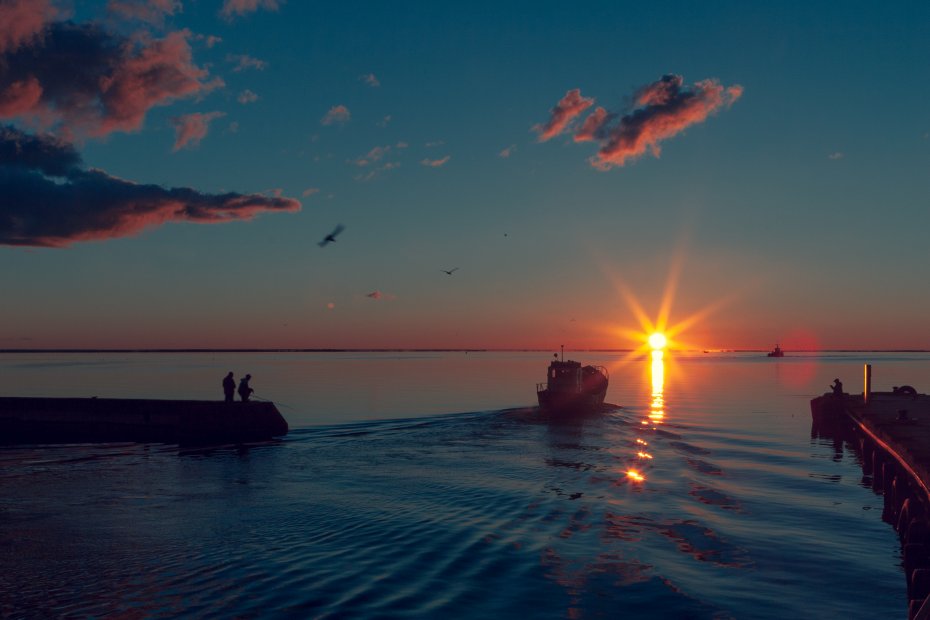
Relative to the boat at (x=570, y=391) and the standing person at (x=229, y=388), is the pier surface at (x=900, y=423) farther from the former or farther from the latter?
the standing person at (x=229, y=388)

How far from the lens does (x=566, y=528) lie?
2006cm

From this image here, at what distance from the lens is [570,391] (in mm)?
60500

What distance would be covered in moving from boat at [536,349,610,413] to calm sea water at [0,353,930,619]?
65.9ft

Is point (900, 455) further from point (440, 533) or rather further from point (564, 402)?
point (564, 402)

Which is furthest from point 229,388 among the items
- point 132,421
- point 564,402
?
point 564,402

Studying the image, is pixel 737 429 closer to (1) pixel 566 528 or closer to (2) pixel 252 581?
(1) pixel 566 528

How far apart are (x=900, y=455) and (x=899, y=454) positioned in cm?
26

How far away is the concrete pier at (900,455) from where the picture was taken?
15820 mm

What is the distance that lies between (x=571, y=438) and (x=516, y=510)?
21944 mm

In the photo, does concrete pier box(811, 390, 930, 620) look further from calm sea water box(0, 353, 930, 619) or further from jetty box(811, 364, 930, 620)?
calm sea water box(0, 353, 930, 619)

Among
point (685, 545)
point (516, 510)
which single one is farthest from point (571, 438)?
point (685, 545)

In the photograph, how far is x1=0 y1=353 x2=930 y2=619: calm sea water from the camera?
13.9 m

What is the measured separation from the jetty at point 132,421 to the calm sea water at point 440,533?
2.66 m

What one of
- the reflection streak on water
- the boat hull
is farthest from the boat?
the reflection streak on water
